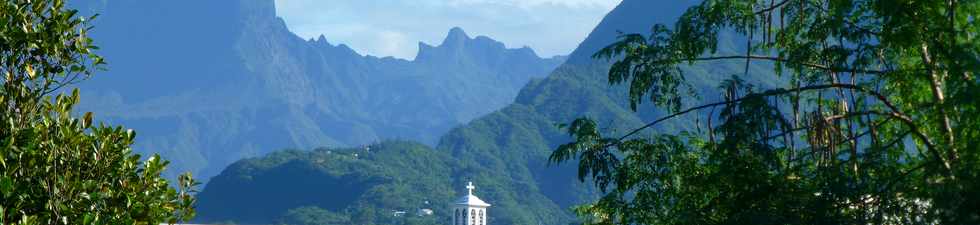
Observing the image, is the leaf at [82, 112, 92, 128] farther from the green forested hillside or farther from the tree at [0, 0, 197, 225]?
the green forested hillside

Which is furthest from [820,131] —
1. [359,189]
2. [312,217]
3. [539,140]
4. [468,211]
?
[539,140]

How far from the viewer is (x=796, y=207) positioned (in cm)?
1016

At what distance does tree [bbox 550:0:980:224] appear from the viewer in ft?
30.5

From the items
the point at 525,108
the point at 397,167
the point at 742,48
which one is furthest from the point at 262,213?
the point at 742,48

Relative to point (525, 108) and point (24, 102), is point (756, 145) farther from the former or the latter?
point (525, 108)

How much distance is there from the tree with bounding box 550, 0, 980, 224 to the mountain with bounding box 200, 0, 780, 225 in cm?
10805

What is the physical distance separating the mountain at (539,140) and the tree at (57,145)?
113m

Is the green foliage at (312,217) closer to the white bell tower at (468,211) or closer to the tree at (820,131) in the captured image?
the white bell tower at (468,211)

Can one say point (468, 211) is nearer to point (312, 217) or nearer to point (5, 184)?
point (5, 184)

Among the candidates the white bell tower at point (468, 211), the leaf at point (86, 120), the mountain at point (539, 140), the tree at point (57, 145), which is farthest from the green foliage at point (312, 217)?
the leaf at point (86, 120)

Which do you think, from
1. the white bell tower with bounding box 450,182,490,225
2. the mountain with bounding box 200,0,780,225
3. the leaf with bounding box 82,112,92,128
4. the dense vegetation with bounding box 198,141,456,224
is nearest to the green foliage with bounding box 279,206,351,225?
the dense vegetation with bounding box 198,141,456,224

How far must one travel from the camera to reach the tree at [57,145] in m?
7.01

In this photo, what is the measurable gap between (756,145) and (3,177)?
19.6ft

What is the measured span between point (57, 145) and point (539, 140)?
13746 cm
